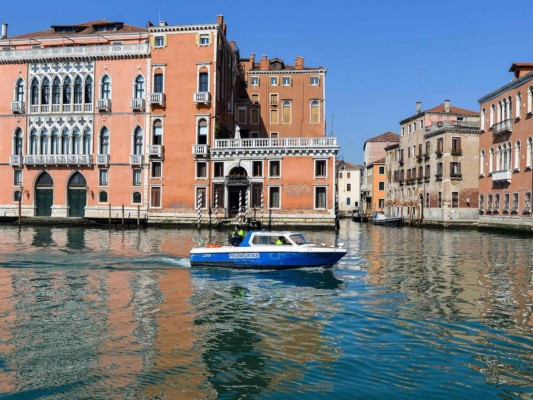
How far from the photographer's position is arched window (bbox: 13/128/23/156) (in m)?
46.0

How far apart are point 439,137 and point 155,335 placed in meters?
46.2

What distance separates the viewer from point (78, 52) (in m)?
45.0

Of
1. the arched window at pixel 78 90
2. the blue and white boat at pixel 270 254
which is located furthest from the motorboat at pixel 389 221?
the blue and white boat at pixel 270 254

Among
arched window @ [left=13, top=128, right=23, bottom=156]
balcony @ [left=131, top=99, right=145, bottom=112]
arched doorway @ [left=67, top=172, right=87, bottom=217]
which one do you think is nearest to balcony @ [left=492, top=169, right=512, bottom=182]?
balcony @ [left=131, top=99, right=145, bottom=112]

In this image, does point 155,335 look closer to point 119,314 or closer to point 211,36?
point 119,314

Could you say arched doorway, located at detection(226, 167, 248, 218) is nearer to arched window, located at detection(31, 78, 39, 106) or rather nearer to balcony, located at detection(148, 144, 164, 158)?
balcony, located at detection(148, 144, 164, 158)

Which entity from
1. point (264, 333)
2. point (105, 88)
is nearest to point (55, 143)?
point (105, 88)

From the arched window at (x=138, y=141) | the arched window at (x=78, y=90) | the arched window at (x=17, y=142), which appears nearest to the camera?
the arched window at (x=138, y=141)

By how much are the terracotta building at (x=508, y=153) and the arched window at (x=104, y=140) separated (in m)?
31.8

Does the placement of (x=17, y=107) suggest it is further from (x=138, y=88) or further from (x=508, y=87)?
(x=508, y=87)

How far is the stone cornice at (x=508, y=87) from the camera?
1453 inches

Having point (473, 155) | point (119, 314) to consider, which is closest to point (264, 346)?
point (119, 314)

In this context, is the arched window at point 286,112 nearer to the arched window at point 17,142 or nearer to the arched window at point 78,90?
the arched window at point 78,90

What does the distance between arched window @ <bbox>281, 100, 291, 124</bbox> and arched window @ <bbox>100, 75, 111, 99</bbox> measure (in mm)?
16988
